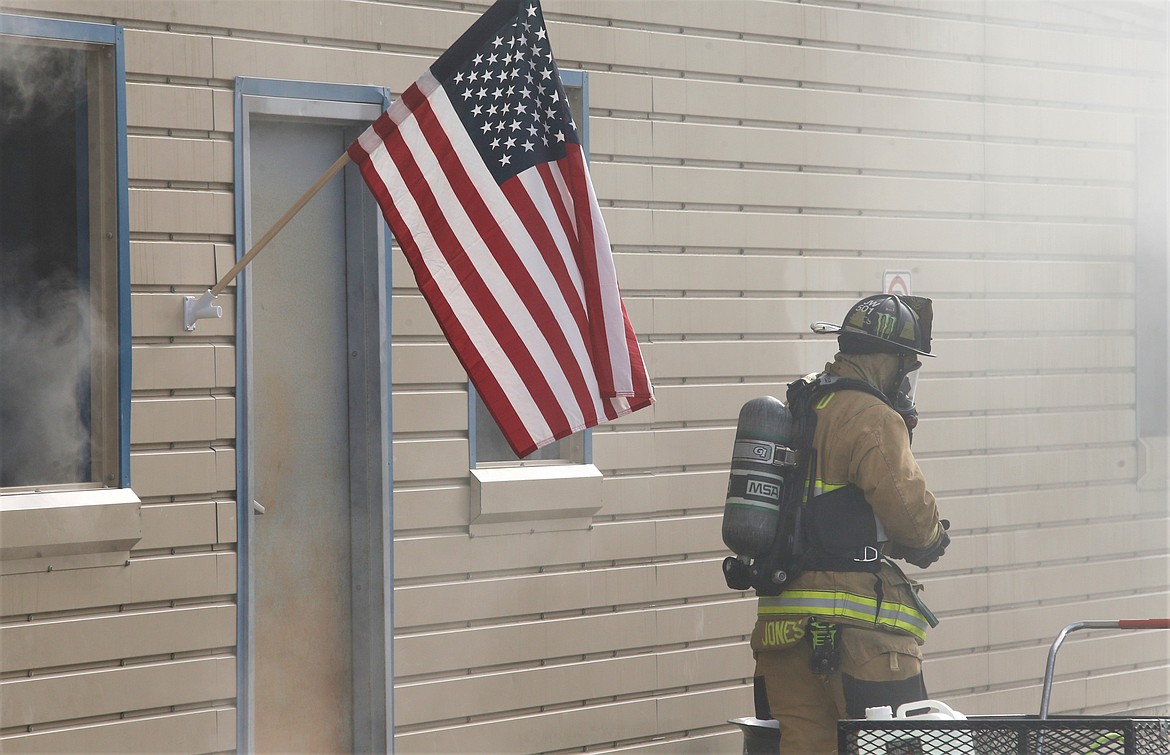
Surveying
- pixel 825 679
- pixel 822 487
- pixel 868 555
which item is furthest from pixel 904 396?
pixel 825 679

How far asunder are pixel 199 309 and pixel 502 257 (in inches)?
60.0

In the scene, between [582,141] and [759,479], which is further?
[582,141]

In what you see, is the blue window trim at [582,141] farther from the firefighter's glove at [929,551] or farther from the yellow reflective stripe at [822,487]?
the firefighter's glove at [929,551]

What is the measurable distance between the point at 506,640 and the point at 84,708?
6.34ft

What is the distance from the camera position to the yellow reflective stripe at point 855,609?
5203 millimetres

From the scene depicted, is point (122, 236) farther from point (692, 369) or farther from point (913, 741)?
point (913, 741)

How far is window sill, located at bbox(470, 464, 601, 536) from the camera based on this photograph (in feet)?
20.0

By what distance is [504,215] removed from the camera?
4.61 meters

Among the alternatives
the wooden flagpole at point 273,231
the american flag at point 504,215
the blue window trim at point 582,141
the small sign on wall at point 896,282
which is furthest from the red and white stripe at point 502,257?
the small sign on wall at point 896,282

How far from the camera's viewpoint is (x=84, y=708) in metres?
5.28

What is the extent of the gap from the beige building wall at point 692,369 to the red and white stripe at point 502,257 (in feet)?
4.27

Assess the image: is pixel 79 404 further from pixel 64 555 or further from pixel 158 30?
pixel 158 30

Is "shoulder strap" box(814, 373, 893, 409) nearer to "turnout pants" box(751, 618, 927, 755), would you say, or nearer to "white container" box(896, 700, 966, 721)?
"turnout pants" box(751, 618, 927, 755)

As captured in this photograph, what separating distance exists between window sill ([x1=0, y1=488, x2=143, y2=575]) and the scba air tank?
2477 millimetres
